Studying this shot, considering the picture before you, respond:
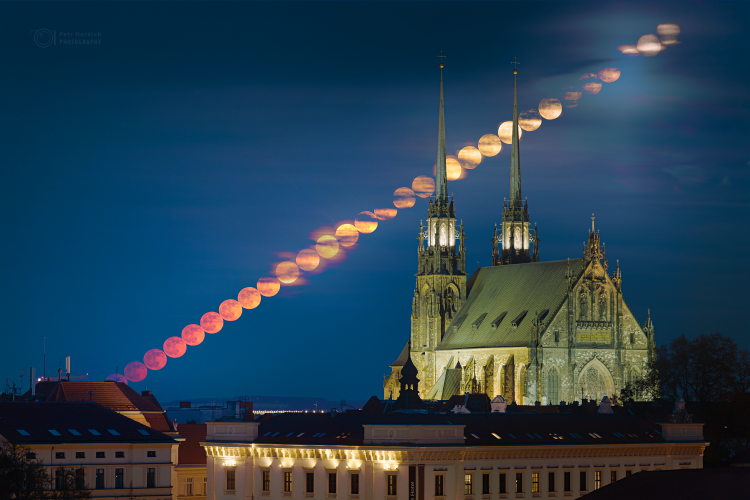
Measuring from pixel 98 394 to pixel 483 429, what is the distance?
130ft

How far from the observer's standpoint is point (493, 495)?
91.8 metres

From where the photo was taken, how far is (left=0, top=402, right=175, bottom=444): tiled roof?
318 feet

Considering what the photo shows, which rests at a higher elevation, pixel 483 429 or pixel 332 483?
pixel 483 429

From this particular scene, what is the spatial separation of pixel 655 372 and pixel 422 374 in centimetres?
4153

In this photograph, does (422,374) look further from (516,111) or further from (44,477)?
(44,477)

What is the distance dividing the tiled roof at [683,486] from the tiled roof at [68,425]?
44.5 m

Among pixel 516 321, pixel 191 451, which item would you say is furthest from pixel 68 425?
pixel 516 321

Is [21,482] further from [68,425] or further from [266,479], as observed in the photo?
[68,425]

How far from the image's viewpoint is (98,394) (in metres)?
123

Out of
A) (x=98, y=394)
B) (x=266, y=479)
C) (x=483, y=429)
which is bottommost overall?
(x=266, y=479)

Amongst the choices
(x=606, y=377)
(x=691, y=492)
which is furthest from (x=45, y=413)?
(x=606, y=377)

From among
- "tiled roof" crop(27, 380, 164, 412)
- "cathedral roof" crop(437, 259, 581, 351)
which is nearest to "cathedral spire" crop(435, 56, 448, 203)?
"cathedral roof" crop(437, 259, 581, 351)

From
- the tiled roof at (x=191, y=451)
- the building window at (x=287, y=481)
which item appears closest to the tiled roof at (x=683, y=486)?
the building window at (x=287, y=481)

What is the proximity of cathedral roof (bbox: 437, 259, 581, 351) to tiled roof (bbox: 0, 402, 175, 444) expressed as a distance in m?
64.5
